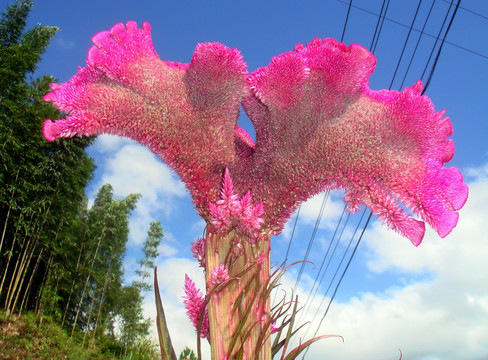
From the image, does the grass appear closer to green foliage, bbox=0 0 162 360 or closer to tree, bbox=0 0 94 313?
green foliage, bbox=0 0 162 360

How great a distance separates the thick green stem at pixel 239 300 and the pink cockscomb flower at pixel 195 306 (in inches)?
2.3

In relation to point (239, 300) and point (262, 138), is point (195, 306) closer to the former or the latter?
point (239, 300)

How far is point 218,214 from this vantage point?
31.3 inches

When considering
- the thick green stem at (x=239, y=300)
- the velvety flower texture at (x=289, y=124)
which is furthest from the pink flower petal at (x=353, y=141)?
the thick green stem at (x=239, y=300)

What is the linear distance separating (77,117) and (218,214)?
0.34 metres

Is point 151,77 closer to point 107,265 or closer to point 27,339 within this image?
point 27,339

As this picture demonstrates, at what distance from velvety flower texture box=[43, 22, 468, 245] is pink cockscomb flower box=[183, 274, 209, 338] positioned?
170mm

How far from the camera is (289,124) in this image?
2.65ft

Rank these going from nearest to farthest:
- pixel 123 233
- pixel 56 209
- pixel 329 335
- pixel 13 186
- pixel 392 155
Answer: pixel 392 155, pixel 329 335, pixel 13 186, pixel 56 209, pixel 123 233

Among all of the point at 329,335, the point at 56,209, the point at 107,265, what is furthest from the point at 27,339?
the point at 329,335

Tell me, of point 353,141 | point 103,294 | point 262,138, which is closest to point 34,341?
point 103,294

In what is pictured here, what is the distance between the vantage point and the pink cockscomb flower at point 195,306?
85cm

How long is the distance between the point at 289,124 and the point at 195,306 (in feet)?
1.43

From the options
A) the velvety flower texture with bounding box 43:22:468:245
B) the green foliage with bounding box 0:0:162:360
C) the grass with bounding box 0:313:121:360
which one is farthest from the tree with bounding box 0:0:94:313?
the velvety flower texture with bounding box 43:22:468:245
